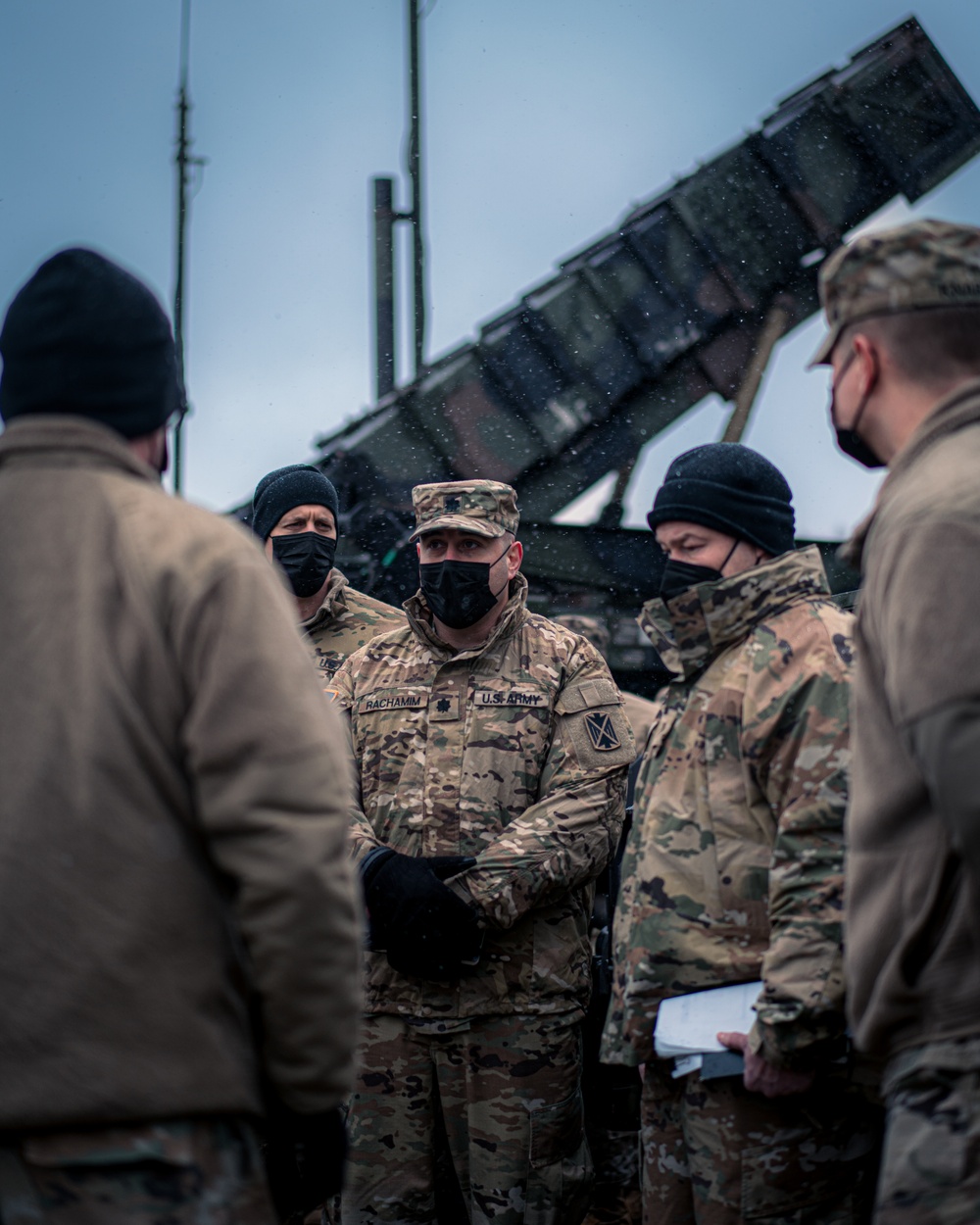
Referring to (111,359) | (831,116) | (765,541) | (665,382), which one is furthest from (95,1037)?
(831,116)

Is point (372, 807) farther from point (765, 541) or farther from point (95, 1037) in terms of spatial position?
point (95, 1037)

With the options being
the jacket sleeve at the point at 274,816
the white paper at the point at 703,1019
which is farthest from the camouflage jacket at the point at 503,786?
the jacket sleeve at the point at 274,816

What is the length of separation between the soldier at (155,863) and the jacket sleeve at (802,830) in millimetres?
986

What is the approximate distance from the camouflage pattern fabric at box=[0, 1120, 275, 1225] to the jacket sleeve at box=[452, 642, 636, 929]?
1635 millimetres

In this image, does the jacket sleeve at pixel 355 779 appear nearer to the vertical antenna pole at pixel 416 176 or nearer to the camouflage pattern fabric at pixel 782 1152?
the camouflage pattern fabric at pixel 782 1152

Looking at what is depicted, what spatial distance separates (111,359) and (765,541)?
5.21ft

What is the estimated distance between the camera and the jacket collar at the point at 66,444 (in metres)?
1.76

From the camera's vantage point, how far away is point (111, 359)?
1.81 meters

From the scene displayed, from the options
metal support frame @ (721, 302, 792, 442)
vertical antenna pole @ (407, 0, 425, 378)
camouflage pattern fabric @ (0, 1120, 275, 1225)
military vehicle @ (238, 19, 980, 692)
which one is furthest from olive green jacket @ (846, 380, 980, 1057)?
vertical antenna pole @ (407, 0, 425, 378)

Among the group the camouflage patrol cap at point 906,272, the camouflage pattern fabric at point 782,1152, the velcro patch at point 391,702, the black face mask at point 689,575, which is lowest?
the camouflage pattern fabric at point 782,1152

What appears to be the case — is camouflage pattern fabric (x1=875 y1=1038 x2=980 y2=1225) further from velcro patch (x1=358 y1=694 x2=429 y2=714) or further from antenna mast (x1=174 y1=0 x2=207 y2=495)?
antenna mast (x1=174 y1=0 x2=207 y2=495)

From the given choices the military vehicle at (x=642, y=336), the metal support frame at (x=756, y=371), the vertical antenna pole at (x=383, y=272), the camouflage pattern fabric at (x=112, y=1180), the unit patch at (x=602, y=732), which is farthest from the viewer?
the vertical antenna pole at (x=383, y=272)

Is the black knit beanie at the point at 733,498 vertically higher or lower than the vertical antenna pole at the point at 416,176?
lower

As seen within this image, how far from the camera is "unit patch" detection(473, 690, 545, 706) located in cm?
346
